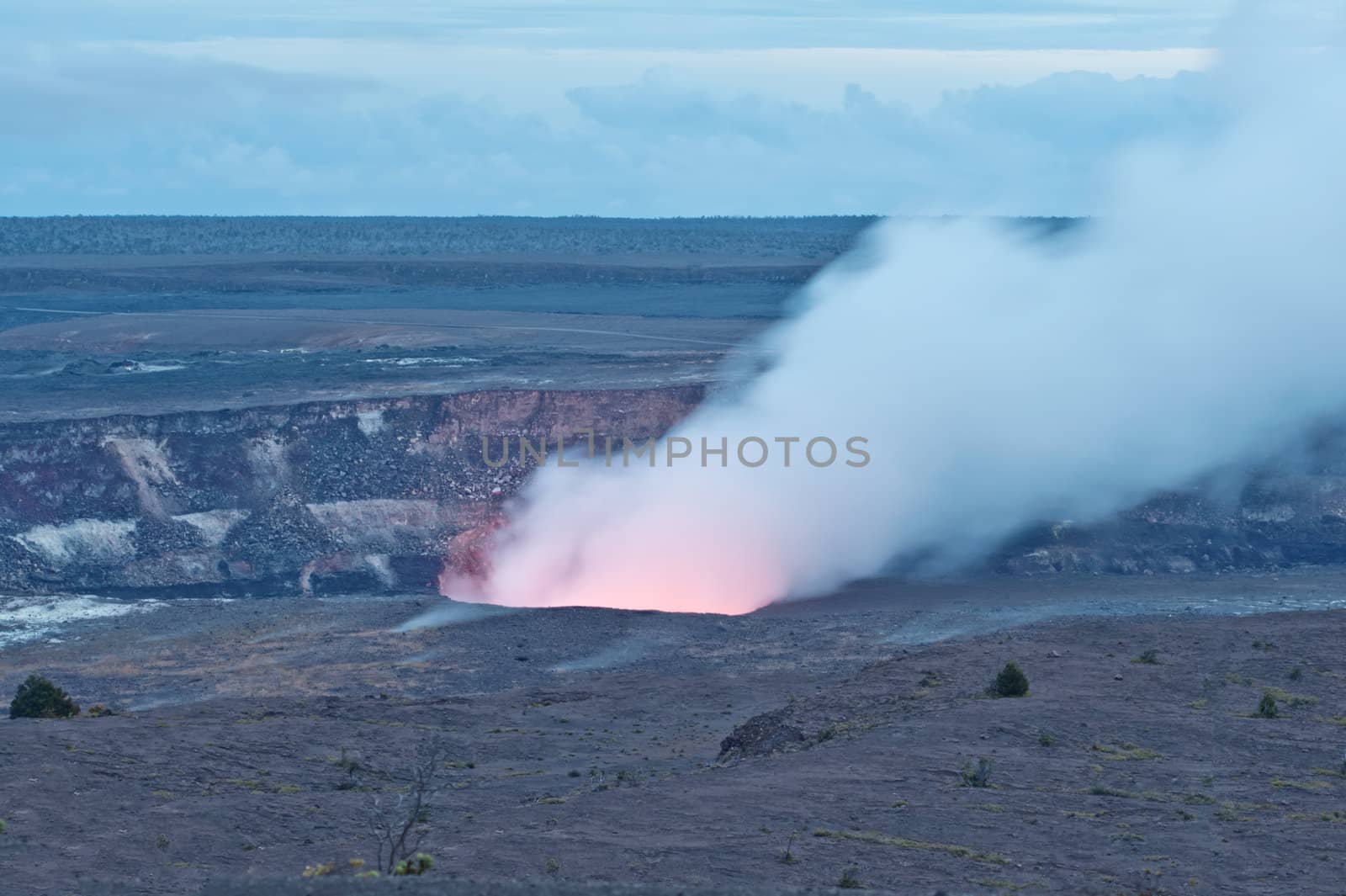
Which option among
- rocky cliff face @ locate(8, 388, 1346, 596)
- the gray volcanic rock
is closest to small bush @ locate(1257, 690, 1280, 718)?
rocky cliff face @ locate(8, 388, 1346, 596)

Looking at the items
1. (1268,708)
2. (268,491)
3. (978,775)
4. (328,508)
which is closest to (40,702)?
(978,775)

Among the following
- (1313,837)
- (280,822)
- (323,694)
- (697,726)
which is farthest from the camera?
(323,694)

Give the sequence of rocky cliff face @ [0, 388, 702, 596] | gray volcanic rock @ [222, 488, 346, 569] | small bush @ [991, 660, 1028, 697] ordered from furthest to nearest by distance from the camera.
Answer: gray volcanic rock @ [222, 488, 346, 569]
rocky cliff face @ [0, 388, 702, 596]
small bush @ [991, 660, 1028, 697]

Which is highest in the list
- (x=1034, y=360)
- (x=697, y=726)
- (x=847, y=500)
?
(x=1034, y=360)

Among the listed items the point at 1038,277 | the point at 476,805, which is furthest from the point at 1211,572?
the point at 476,805

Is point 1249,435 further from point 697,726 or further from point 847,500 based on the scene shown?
point 697,726

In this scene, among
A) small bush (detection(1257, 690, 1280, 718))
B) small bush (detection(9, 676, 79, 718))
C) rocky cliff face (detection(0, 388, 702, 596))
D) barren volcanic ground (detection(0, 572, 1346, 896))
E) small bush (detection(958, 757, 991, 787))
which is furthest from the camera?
rocky cliff face (detection(0, 388, 702, 596))

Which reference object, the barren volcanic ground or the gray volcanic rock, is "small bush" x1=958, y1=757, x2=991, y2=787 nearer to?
the barren volcanic ground

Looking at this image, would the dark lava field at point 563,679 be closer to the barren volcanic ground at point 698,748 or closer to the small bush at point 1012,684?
the barren volcanic ground at point 698,748
